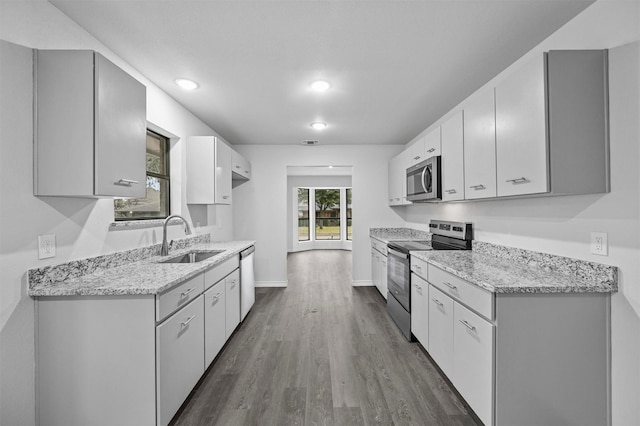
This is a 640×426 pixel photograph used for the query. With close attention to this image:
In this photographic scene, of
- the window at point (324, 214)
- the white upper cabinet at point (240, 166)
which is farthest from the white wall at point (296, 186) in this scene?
the white upper cabinet at point (240, 166)

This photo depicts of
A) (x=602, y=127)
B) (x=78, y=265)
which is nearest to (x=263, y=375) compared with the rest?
(x=78, y=265)

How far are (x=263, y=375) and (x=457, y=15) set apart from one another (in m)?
2.78

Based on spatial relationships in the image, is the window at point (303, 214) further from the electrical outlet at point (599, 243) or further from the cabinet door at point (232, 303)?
the electrical outlet at point (599, 243)

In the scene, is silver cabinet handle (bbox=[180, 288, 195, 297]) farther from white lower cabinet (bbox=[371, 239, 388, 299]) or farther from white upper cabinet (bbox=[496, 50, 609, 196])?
white lower cabinet (bbox=[371, 239, 388, 299])

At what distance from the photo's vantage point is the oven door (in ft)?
9.21

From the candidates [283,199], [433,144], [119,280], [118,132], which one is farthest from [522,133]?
[283,199]

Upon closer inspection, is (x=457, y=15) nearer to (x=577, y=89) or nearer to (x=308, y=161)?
(x=577, y=89)

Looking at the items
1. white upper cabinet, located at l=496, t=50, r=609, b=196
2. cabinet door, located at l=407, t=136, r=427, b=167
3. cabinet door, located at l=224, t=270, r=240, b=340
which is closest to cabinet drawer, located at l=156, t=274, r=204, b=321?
cabinet door, located at l=224, t=270, r=240, b=340

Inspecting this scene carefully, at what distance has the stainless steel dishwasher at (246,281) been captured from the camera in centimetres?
314

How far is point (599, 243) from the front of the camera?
1527mm

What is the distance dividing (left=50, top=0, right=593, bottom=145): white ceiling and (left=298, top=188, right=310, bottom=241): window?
6.21 metres

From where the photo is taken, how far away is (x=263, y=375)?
2.25 meters

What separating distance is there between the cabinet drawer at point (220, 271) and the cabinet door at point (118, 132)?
0.77 meters

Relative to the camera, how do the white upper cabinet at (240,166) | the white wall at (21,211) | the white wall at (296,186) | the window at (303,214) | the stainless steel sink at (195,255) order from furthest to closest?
the window at (303,214), the white wall at (296,186), the white upper cabinet at (240,166), the stainless steel sink at (195,255), the white wall at (21,211)
